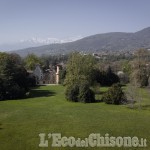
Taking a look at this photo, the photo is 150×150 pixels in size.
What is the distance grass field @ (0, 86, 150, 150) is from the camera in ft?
79.3

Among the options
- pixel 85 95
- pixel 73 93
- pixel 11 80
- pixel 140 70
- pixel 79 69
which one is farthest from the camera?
pixel 140 70

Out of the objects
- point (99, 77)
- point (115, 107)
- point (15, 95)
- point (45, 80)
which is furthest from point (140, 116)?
point (45, 80)

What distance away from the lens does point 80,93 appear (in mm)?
44094

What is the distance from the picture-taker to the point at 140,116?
33.0 metres

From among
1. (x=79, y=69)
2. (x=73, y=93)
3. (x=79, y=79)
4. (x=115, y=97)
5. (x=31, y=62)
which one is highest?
(x=79, y=69)

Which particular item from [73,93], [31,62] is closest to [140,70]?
[73,93]

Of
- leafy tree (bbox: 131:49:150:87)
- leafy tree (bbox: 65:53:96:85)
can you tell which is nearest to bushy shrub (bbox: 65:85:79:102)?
leafy tree (bbox: 65:53:96:85)

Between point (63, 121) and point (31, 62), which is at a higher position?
point (31, 62)

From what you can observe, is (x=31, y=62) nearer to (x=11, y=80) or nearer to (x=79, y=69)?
(x=11, y=80)

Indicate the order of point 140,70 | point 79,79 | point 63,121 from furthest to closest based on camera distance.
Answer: point 140,70, point 79,79, point 63,121

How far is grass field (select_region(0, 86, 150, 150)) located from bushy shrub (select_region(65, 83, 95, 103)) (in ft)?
11.3

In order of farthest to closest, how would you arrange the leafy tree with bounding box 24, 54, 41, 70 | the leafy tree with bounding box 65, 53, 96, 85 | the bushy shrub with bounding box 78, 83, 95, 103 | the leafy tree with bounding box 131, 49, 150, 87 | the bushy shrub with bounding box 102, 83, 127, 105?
the leafy tree with bounding box 24, 54, 41, 70 → the leafy tree with bounding box 131, 49, 150, 87 → the leafy tree with bounding box 65, 53, 96, 85 → the bushy shrub with bounding box 78, 83, 95, 103 → the bushy shrub with bounding box 102, 83, 127, 105

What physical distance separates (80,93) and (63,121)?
14.5 m

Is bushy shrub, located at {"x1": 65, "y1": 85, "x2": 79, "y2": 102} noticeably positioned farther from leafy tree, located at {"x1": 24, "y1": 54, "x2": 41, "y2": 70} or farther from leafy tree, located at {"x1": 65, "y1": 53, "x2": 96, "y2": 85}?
leafy tree, located at {"x1": 24, "y1": 54, "x2": 41, "y2": 70}
